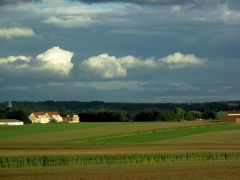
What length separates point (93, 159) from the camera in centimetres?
4541

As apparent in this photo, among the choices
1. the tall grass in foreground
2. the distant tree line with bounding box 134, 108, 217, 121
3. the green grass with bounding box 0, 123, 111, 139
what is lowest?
the tall grass in foreground

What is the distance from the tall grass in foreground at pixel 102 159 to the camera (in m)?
43.7

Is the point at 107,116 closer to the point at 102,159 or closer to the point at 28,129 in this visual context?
the point at 28,129

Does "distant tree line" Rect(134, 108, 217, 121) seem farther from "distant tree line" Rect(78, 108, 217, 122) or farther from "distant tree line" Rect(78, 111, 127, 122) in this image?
"distant tree line" Rect(78, 111, 127, 122)

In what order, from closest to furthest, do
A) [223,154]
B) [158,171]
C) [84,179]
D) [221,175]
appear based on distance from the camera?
1. [84,179]
2. [221,175]
3. [158,171]
4. [223,154]

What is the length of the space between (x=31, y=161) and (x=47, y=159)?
116cm

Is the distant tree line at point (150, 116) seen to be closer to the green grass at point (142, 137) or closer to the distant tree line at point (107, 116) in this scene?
the distant tree line at point (107, 116)

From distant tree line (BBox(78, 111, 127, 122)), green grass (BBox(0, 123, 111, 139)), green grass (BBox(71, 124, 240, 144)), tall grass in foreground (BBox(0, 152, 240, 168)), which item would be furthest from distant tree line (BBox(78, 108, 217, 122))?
tall grass in foreground (BBox(0, 152, 240, 168))

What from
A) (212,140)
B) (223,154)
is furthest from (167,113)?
(223,154)

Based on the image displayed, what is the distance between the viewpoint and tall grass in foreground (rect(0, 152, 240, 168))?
43656mm

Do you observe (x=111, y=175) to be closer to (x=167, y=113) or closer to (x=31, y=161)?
(x=31, y=161)

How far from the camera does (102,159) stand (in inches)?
1791

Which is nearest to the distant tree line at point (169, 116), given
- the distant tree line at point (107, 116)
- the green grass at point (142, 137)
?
the distant tree line at point (107, 116)

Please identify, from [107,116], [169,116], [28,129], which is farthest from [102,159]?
[107,116]
